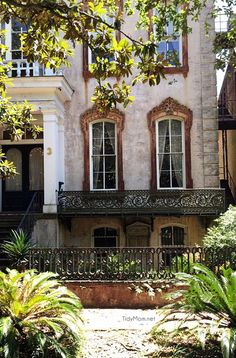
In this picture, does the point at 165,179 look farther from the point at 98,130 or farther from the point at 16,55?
the point at 16,55

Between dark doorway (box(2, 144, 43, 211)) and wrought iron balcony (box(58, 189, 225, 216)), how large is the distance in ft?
7.70

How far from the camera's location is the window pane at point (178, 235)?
1694cm

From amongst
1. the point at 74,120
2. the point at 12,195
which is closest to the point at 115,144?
the point at 74,120

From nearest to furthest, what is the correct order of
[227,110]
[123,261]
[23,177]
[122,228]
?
[123,261]
[122,228]
[23,177]
[227,110]

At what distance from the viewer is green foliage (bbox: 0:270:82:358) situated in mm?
7094

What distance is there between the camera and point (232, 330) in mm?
7176

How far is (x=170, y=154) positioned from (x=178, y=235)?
2.77 meters

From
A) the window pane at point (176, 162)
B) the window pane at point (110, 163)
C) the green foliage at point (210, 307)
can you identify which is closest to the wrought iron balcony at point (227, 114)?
the window pane at point (176, 162)

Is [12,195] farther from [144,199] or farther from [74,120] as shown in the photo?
[144,199]

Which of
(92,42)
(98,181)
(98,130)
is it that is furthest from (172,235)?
(92,42)

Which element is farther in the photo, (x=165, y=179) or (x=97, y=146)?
(x=97, y=146)

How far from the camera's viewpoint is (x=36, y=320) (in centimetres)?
748

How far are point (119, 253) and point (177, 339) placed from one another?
399cm

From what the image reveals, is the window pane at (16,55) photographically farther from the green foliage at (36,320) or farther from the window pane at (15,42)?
the green foliage at (36,320)
